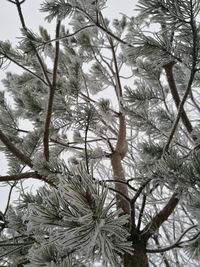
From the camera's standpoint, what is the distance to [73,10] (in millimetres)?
1453

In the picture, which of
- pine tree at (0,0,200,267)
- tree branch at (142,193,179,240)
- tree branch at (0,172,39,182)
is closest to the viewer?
pine tree at (0,0,200,267)

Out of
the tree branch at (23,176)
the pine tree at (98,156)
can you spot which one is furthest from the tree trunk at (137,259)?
the tree branch at (23,176)

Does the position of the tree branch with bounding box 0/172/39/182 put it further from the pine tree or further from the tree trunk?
the tree trunk

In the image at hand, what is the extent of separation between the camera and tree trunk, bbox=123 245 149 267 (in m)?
1.55

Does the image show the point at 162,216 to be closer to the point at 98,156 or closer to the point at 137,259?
the point at 137,259

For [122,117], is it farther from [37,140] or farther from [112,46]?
[37,140]

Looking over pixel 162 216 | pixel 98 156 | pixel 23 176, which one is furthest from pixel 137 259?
pixel 98 156

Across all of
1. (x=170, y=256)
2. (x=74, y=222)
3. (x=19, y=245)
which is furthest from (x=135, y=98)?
(x=170, y=256)

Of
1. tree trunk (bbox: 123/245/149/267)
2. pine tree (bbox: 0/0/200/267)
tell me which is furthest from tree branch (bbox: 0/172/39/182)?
tree trunk (bbox: 123/245/149/267)

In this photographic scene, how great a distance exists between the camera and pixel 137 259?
155cm

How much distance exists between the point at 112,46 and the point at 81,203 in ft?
9.17

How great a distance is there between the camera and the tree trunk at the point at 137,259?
1.55 m

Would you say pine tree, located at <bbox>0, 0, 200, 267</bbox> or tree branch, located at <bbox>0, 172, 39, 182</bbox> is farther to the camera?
tree branch, located at <bbox>0, 172, 39, 182</bbox>

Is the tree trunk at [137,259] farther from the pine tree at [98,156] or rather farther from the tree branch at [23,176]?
the tree branch at [23,176]
